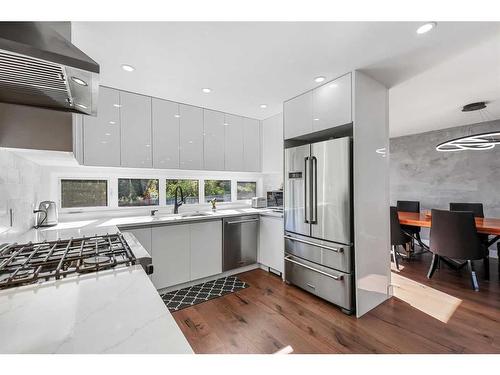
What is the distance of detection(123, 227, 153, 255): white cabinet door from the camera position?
234 centimetres

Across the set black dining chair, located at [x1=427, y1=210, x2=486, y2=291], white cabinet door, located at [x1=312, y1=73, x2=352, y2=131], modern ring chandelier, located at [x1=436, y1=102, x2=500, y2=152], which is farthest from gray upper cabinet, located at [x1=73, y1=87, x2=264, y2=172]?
black dining chair, located at [x1=427, y1=210, x2=486, y2=291]

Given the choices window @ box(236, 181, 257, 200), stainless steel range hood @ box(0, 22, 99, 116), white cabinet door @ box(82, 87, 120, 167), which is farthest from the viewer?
window @ box(236, 181, 257, 200)

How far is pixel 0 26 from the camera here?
0.70 metres

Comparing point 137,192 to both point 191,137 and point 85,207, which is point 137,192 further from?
point 191,137

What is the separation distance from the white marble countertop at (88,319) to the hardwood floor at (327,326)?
1.21 metres

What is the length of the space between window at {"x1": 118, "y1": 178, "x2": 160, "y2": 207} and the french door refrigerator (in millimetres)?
1826

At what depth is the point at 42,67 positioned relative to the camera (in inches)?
30.8

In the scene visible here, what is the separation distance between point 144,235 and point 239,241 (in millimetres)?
1223

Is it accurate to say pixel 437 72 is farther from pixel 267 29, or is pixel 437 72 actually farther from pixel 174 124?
pixel 174 124

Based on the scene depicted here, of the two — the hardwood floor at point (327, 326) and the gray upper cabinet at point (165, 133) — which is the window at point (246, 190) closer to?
the gray upper cabinet at point (165, 133)

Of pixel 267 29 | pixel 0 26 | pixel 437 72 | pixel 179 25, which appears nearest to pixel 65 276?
pixel 0 26

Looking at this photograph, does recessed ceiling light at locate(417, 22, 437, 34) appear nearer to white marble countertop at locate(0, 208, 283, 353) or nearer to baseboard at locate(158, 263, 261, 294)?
white marble countertop at locate(0, 208, 283, 353)

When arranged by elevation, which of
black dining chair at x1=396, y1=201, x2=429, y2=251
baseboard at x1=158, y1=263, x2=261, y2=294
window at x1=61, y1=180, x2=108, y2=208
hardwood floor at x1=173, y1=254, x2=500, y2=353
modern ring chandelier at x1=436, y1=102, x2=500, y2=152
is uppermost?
modern ring chandelier at x1=436, y1=102, x2=500, y2=152

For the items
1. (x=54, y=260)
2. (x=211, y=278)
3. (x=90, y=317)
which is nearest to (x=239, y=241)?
(x=211, y=278)
